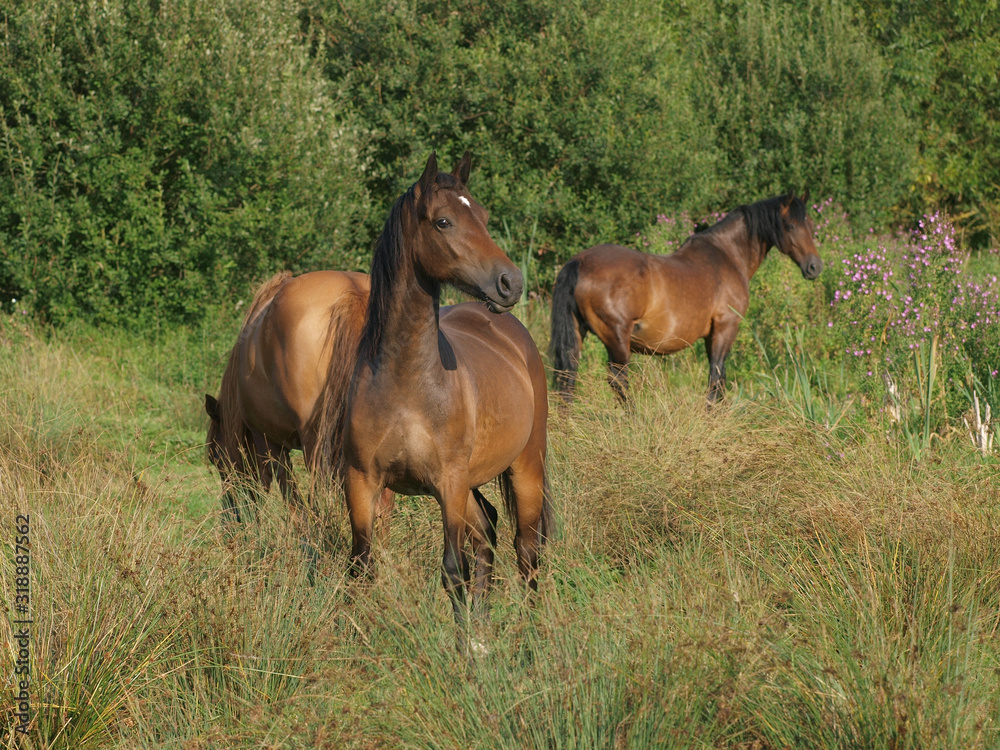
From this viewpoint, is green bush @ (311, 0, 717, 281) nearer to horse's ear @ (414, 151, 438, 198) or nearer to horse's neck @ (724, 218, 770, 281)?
horse's neck @ (724, 218, 770, 281)

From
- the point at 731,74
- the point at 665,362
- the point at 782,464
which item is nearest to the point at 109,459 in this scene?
the point at 782,464

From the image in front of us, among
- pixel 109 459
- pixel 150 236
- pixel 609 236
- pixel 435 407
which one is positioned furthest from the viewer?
pixel 609 236

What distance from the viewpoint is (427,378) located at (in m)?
3.65

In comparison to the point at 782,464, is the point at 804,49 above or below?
above

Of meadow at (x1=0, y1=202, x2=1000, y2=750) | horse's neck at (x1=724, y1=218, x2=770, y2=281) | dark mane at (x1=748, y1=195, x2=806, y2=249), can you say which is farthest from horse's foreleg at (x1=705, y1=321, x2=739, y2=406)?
meadow at (x1=0, y1=202, x2=1000, y2=750)

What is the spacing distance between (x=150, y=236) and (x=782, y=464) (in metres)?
7.26

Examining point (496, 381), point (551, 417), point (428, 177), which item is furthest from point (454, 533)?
point (551, 417)

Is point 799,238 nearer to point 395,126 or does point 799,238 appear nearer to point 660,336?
point 660,336

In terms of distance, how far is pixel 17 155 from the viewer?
31.7 ft

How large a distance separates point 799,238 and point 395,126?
6.02m

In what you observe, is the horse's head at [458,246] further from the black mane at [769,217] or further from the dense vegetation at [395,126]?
the dense vegetation at [395,126]

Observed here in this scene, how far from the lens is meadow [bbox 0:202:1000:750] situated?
2.76m

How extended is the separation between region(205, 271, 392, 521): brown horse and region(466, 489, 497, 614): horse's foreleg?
2.70 feet

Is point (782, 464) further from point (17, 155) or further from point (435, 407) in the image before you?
point (17, 155)
